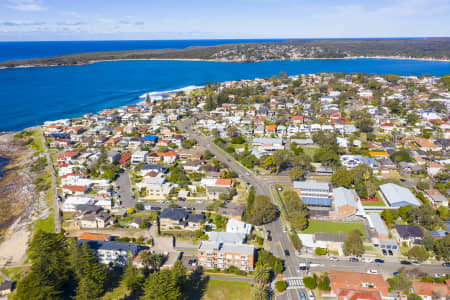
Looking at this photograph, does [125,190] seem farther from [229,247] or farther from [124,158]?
[229,247]

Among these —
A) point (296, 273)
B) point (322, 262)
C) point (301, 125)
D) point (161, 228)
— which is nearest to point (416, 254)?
point (322, 262)

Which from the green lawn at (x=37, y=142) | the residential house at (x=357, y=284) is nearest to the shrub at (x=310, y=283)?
the residential house at (x=357, y=284)

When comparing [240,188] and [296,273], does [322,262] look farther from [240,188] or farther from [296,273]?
[240,188]

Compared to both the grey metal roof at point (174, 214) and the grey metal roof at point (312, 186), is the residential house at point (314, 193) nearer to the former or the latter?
the grey metal roof at point (312, 186)

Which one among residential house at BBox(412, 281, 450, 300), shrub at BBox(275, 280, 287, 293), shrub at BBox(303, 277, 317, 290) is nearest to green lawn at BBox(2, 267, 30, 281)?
shrub at BBox(275, 280, 287, 293)

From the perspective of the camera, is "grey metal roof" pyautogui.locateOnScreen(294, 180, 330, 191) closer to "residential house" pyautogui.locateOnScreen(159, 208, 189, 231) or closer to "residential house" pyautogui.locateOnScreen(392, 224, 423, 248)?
"residential house" pyautogui.locateOnScreen(392, 224, 423, 248)

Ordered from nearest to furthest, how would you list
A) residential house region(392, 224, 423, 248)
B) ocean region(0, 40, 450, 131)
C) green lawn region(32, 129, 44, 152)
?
residential house region(392, 224, 423, 248)
green lawn region(32, 129, 44, 152)
ocean region(0, 40, 450, 131)

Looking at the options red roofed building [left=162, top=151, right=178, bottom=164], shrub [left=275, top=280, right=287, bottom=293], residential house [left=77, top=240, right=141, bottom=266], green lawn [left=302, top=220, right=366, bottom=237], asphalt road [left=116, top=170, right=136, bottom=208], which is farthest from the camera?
red roofed building [left=162, top=151, right=178, bottom=164]
